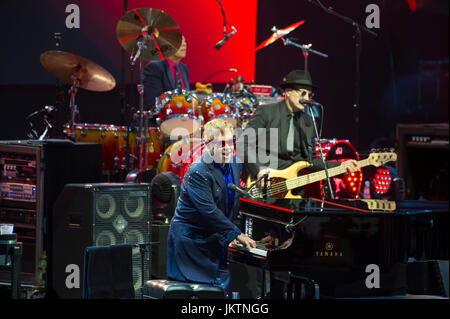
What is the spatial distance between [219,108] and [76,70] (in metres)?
1.72

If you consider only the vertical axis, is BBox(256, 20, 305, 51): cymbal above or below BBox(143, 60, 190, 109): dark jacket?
above

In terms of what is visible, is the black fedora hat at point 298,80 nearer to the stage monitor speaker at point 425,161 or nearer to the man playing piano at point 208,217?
the man playing piano at point 208,217

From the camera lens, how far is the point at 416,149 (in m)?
8.59

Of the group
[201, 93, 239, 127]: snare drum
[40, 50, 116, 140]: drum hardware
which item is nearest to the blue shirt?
[201, 93, 239, 127]: snare drum

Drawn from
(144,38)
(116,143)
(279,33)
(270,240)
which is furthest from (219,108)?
(270,240)

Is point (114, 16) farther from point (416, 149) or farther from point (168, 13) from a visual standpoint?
point (416, 149)

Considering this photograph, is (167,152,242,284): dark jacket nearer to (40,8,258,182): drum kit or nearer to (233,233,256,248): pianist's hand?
(233,233,256,248): pianist's hand

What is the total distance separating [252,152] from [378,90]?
340 centimetres

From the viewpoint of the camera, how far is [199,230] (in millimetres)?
4492

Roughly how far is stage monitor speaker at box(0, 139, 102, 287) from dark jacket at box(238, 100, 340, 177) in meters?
1.77

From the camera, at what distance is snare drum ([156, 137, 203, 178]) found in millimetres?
6730

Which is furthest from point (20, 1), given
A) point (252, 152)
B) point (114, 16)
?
point (252, 152)

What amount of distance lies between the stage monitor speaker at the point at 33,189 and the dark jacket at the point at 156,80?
2710mm

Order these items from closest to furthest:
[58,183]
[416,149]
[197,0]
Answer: [58,183] → [197,0] → [416,149]
